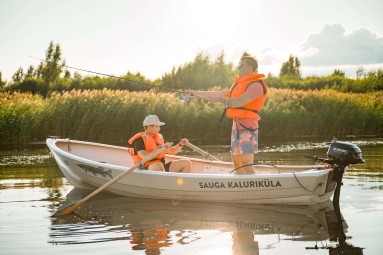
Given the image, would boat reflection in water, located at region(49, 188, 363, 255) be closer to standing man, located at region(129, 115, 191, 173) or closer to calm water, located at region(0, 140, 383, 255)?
calm water, located at region(0, 140, 383, 255)

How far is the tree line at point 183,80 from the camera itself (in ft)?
80.7

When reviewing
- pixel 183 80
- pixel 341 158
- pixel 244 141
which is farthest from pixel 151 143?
pixel 183 80

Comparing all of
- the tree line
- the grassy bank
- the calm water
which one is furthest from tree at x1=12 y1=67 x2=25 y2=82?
the calm water

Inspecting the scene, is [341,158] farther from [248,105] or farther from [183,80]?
[183,80]

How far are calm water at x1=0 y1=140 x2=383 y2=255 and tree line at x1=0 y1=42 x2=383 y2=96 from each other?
14.6 metres

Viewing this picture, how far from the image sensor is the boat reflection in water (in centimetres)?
554

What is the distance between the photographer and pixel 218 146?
1548 cm

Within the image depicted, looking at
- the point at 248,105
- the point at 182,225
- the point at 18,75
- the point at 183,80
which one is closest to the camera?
the point at 182,225

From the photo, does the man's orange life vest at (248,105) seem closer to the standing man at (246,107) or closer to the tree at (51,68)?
the standing man at (246,107)

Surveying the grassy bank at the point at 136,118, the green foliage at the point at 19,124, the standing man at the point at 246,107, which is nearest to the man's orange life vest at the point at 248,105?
the standing man at the point at 246,107

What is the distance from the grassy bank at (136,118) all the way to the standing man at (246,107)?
9.62 meters

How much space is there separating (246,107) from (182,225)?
1.58 metres

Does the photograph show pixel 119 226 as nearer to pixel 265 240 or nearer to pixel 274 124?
pixel 265 240

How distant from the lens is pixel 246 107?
22.5ft
